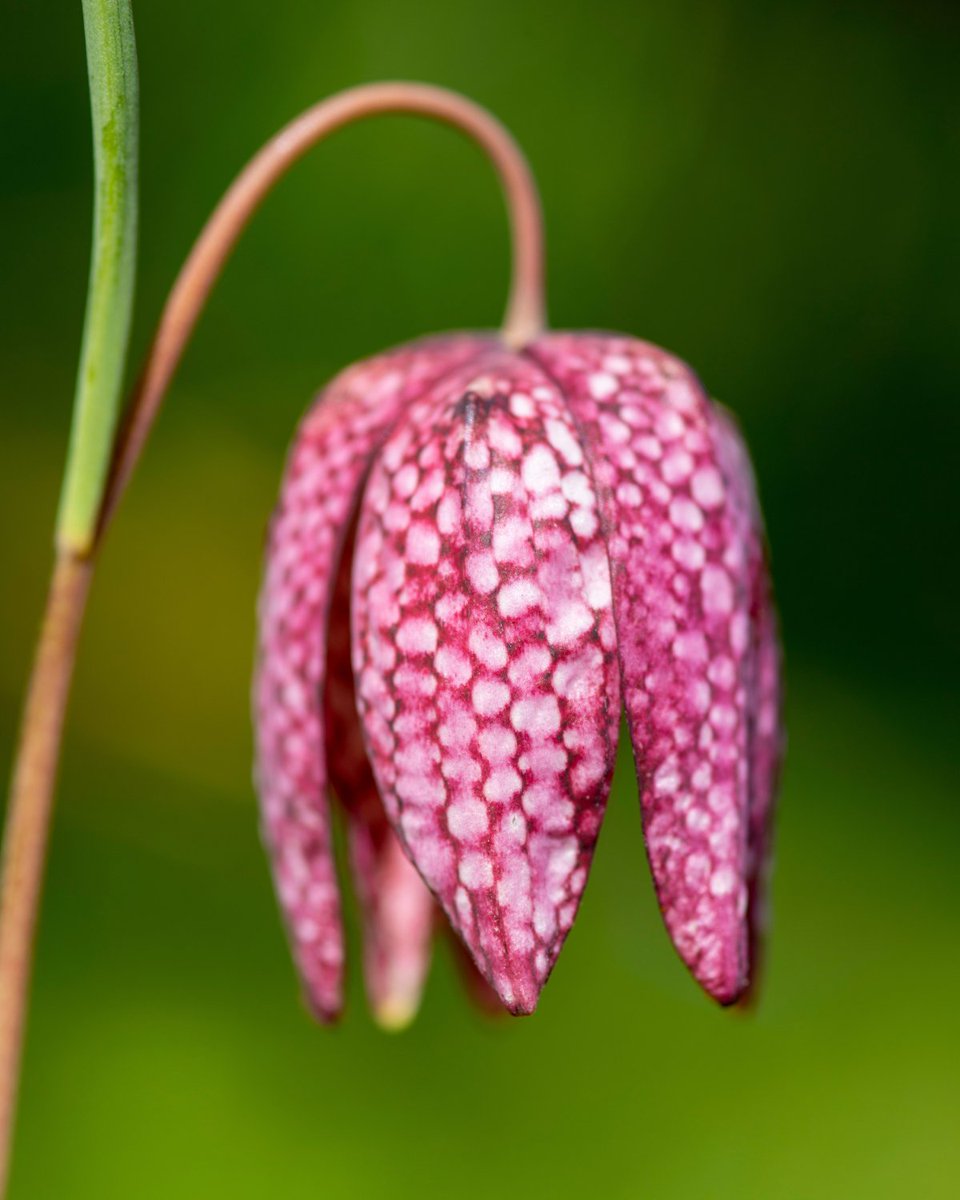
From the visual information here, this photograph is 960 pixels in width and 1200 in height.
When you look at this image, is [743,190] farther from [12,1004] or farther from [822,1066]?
[12,1004]

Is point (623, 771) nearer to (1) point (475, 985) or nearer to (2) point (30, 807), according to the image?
(1) point (475, 985)

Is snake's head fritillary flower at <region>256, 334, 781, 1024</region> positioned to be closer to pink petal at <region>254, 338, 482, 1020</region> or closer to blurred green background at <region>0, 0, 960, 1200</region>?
pink petal at <region>254, 338, 482, 1020</region>

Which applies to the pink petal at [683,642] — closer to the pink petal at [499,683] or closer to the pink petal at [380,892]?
the pink petal at [499,683]

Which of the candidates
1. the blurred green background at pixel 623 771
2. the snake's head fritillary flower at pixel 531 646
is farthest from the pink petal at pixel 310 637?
the blurred green background at pixel 623 771

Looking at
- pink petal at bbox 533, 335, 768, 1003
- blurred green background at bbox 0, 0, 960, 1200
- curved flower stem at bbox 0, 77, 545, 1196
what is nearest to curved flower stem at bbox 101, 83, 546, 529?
curved flower stem at bbox 0, 77, 545, 1196

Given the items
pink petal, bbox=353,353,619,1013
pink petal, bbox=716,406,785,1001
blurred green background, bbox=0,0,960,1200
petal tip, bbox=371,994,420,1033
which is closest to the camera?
pink petal, bbox=353,353,619,1013

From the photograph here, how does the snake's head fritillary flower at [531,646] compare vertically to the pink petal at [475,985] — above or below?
above

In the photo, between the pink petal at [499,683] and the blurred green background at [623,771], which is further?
the blurred green background at [623,771]
